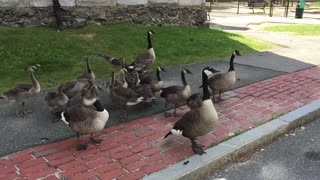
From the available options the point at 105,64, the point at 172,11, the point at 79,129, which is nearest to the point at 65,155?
the point at 79,129

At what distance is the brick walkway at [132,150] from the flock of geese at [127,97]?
257 mm

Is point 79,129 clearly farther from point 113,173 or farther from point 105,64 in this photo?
point 105,64

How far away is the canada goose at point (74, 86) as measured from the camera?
6953 mm

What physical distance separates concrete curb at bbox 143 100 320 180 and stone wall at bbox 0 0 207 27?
9.13 m

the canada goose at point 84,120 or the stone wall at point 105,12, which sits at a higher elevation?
the stone wall at point 105,12

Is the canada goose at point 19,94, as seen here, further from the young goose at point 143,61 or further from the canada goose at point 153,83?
the young goose at point 143,61

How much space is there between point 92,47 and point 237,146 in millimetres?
7178

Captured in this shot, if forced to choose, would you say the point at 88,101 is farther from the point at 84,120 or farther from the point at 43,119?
the point at 43,119

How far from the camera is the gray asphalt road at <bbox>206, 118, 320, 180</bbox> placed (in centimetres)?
512

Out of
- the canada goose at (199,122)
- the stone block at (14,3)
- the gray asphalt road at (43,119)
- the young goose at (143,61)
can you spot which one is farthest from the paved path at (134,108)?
the stone block at (14,3)

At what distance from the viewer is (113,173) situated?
4734 mm

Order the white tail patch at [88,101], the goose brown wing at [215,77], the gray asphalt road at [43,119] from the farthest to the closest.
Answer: the goose brown wing at [215,77], the white tail patch at [88,101], the gray asphalt road at [43,119]

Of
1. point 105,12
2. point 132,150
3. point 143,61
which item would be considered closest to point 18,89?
point 132,150

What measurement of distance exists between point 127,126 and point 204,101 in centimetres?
166
